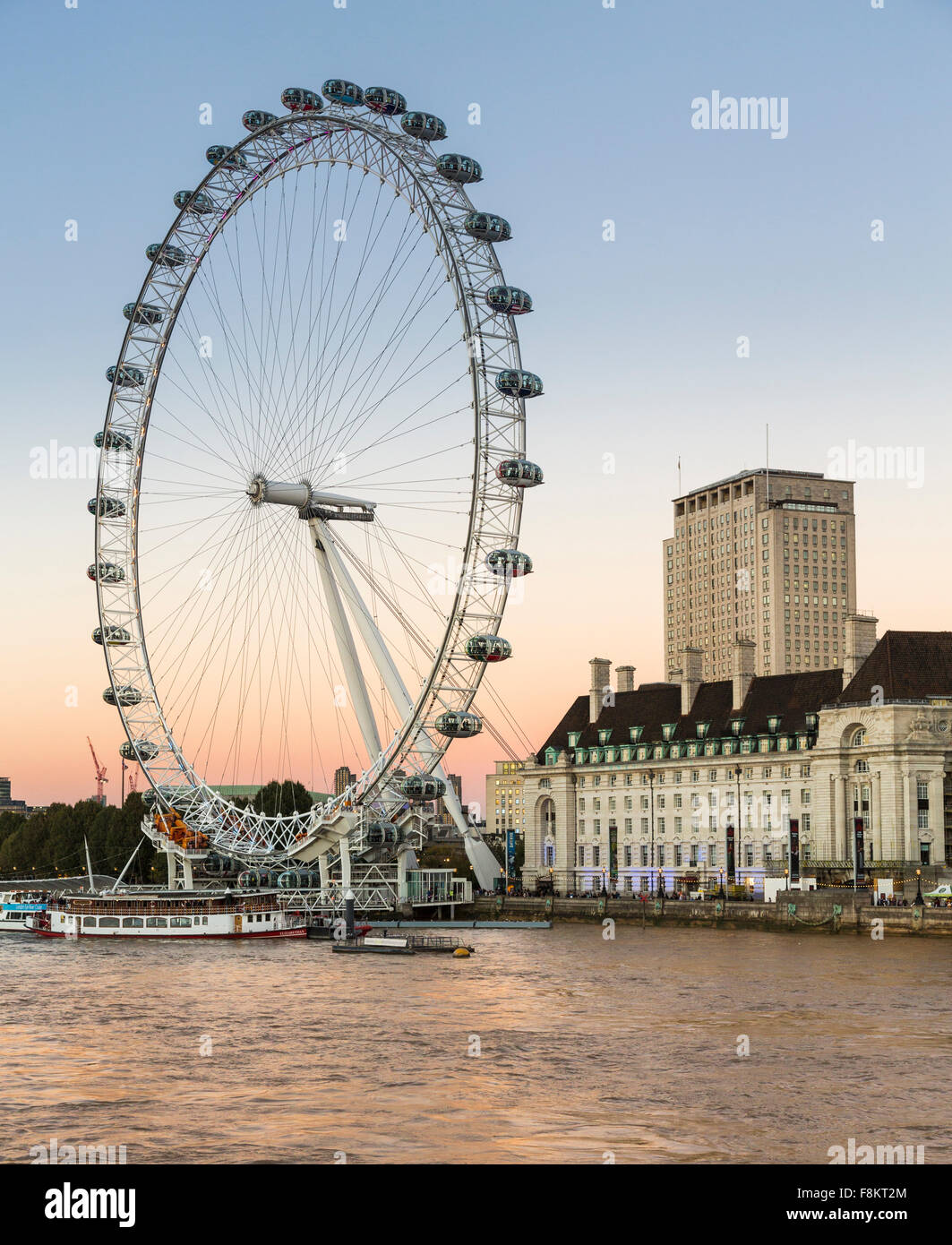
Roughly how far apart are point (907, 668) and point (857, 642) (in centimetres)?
660

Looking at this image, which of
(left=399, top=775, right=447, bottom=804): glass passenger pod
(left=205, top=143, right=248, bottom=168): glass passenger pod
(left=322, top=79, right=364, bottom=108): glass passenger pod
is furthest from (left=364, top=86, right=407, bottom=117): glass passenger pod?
(left=399, top=775, right=447, bottom=804): glass passenger pod

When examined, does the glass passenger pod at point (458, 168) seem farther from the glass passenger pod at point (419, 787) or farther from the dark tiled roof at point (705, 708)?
the dark tiled roof at point (705, 708)

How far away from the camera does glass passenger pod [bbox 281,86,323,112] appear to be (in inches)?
3159

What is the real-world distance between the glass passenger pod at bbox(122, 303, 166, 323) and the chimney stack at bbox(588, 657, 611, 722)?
190ft

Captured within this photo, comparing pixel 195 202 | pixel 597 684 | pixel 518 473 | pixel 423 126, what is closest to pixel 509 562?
pixel 518 473

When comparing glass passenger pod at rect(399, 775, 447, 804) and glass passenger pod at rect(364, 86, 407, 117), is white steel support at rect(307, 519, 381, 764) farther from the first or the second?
glass passenger pod at rect(364, 86, 407, 117)

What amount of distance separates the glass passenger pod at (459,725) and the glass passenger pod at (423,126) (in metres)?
28.1

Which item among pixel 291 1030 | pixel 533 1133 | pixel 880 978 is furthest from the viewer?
pixel 880 978

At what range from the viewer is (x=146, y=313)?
92938 millimetres

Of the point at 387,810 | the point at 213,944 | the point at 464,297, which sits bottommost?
the point at 213,944
